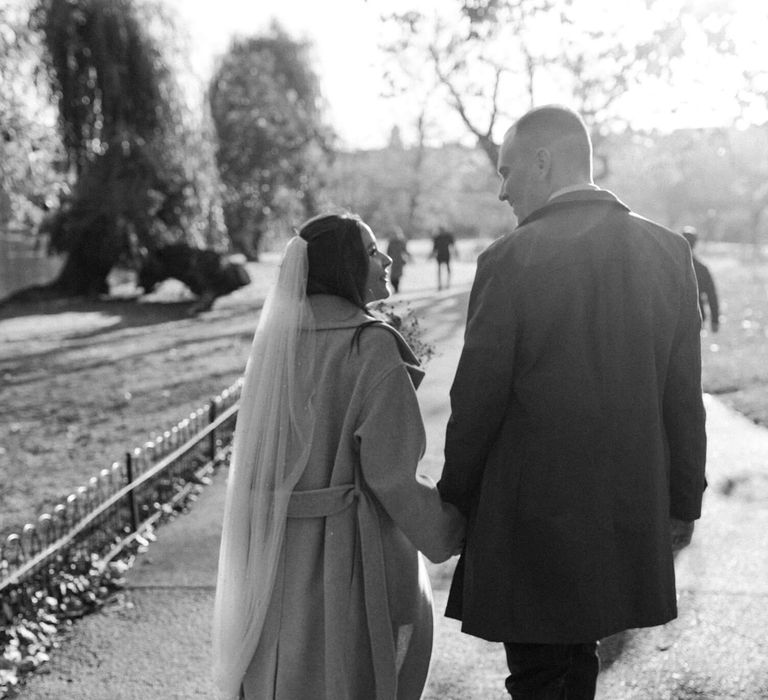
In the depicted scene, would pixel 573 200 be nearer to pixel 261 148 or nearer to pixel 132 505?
pixel 132 505

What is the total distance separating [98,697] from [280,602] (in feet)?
5.22

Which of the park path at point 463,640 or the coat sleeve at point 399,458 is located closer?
the coat sleeve at point 399,458

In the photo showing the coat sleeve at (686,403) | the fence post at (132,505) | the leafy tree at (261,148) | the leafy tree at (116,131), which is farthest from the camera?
the leafy tree at (261,148)

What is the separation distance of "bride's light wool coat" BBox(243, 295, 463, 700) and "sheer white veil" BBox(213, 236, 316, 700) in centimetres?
4

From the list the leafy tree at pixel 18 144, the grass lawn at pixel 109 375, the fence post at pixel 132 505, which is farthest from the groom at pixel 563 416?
the leafy tree at pixel 18 144

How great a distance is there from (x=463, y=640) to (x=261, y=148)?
91.0 feet

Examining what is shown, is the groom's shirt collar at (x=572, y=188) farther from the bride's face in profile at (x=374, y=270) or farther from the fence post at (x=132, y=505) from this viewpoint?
the fence post at (x=132, y=505)

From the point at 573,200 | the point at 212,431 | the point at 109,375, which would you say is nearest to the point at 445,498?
the point at 573,200

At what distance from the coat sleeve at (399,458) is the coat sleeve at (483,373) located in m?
0.11

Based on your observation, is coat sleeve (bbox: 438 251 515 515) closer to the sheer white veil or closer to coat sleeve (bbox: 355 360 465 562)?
coat sleeve (bbox: 355 360 465 562)

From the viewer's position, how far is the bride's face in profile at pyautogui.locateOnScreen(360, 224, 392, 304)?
8.38ft

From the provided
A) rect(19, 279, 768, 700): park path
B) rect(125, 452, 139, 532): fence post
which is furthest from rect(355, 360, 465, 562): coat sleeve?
rect(125, 452, 139, 532): fence post

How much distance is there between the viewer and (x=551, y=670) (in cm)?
254

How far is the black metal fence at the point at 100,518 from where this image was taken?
174 inches
